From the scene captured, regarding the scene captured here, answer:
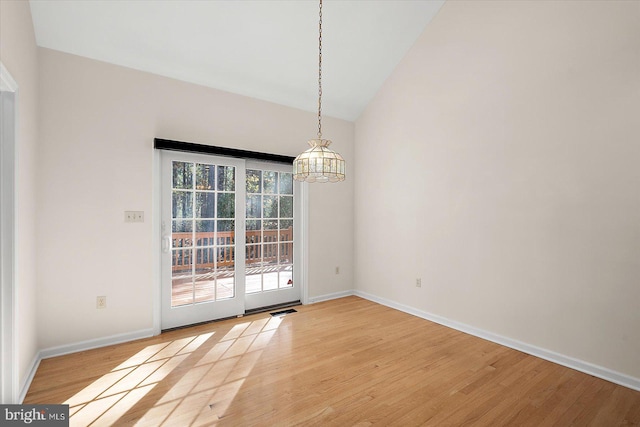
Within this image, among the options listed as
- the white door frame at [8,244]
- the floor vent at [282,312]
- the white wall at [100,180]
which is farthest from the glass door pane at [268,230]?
the white door frame at [8,244]

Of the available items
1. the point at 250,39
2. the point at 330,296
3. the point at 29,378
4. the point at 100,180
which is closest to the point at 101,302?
the point at 29,378

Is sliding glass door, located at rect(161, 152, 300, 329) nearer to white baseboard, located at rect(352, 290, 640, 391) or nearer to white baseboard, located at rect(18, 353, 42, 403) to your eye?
white baseboard, located at rect(18, 353, 42, 403)

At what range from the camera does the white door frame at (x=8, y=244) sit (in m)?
1.86

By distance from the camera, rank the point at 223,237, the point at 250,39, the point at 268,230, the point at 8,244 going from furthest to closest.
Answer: the point at 268,230, the point at 223,237, the point at 250,39, the point at 8,244

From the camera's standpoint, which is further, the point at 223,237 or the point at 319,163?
the point at 223,237

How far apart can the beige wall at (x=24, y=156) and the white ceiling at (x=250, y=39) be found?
0.41 m

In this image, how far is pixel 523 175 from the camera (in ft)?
9.43

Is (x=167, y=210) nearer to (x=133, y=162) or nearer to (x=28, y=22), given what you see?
(x=133, y=162)

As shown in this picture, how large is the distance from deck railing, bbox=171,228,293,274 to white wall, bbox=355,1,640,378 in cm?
152

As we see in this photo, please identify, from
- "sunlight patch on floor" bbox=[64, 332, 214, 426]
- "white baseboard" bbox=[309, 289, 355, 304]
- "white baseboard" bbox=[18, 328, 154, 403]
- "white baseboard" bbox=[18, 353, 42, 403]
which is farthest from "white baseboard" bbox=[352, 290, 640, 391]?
"white baseboard" bbox=[18, 353, 42, 403]

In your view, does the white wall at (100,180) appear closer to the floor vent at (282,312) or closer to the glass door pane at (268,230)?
the glass door pane at (268,230)

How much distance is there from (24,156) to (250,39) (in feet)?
7.51

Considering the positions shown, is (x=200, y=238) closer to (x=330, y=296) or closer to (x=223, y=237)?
(x=223, y=237)

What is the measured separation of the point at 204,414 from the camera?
1.93m
